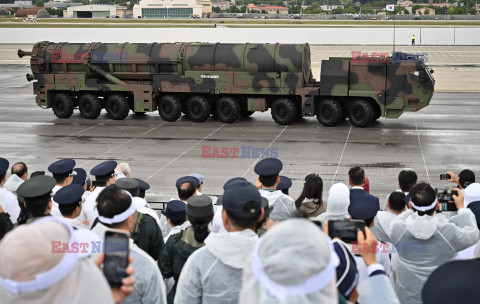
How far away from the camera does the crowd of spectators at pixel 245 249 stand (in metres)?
2.46

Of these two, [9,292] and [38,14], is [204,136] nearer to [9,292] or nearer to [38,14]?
[9,292]

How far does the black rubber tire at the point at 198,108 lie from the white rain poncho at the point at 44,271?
1946cm

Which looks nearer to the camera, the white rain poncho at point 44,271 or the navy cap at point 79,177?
the white rain poncho at point 44,271

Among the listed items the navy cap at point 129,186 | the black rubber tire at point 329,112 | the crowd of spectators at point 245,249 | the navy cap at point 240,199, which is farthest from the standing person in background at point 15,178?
the black rubber tire at point 329,112

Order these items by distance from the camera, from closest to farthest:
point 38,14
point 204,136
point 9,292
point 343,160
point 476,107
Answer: point 9,292, point 343,160, point 204,136, point 476,107, point 38,14

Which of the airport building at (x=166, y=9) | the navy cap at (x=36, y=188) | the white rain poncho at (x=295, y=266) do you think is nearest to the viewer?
the white rain poncho at (x=295, y=266)

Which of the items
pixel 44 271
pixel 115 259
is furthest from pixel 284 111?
pixel 44 271

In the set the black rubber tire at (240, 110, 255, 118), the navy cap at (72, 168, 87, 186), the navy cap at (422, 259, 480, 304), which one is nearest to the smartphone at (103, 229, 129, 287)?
the navy cap at (422, 259, 480, 304)

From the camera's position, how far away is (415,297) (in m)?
5.12

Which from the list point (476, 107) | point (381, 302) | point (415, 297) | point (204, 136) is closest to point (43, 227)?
point (381, 302)

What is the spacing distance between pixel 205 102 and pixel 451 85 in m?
14.5

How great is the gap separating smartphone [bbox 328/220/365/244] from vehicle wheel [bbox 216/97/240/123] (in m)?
18.2

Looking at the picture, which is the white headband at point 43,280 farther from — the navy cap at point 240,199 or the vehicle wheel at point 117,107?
the vehicle wheel at point 117,107

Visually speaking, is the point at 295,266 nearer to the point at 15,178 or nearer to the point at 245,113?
the point at 15,178
